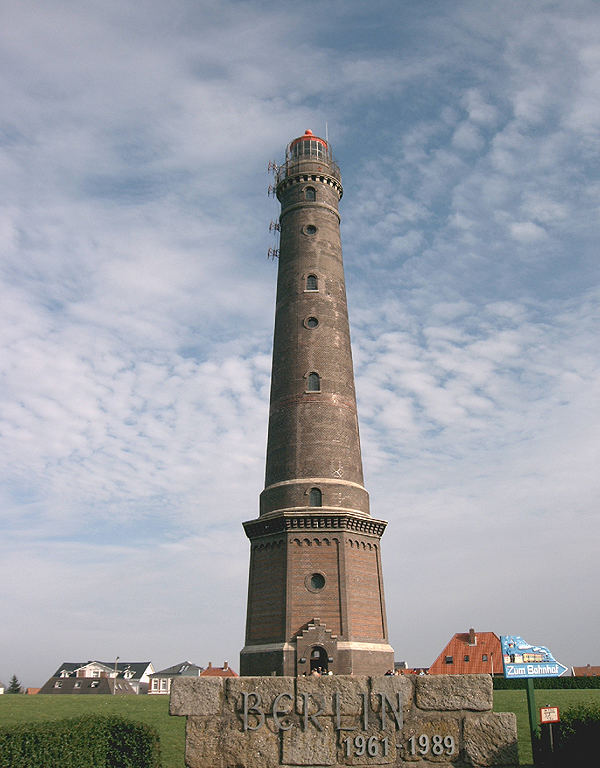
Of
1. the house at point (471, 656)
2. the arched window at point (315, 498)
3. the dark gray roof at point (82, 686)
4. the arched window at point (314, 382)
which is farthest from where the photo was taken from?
the dark gray roof at point (82, 686)

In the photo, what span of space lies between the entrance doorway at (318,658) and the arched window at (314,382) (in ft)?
35.6

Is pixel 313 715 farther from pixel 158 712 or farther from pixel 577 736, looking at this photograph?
pixel 158 712

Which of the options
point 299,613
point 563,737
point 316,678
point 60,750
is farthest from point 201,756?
point 299,613

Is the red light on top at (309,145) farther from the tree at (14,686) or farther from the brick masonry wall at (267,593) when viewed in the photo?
the tree at (14,686)

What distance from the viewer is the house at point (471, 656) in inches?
2031

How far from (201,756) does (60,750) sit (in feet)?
13.0

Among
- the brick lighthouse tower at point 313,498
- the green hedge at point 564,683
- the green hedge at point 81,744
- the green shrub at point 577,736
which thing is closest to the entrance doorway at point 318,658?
the brick lighthouse tower at point 313,498

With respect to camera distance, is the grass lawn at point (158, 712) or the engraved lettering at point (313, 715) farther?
the grass lawn at point (158, 712)

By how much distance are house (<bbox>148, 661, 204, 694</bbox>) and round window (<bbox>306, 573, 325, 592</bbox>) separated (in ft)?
187

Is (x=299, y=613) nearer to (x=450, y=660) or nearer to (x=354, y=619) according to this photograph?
(x=354, y=619)

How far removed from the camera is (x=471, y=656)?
173 feet

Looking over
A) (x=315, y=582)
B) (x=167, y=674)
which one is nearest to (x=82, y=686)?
(x=167, y=674)

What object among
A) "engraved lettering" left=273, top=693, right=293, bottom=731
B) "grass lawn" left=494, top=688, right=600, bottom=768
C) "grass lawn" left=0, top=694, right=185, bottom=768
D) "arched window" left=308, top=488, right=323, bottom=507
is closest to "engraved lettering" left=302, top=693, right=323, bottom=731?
"engraved lettering" left=273, top=693, right=293, bottom=731

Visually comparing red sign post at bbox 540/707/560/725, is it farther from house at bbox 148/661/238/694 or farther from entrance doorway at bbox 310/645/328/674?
house at bbox 148/661/238/694
